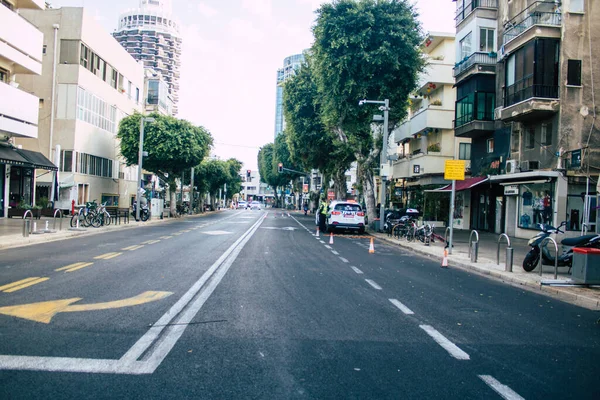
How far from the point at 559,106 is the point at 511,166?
4.41 meters

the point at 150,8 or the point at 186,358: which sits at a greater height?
the point at 150,8

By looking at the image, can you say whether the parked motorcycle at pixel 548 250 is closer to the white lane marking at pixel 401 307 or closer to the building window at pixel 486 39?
the white lane marking at pixel 401 307

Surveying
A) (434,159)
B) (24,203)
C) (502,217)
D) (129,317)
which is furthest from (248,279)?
(434,159)

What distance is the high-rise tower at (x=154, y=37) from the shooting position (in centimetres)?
12529

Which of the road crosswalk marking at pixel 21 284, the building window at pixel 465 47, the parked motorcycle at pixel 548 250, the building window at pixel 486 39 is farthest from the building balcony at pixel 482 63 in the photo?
the road crosswalk marking at pixel 21 284

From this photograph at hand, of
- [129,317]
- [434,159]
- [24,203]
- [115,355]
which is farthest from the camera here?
[434,159]

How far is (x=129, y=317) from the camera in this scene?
632 centimetres

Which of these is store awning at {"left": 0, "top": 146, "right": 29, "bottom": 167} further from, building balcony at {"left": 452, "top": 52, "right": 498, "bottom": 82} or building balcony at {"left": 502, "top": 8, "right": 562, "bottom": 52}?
building balcony at {"left": 502, "top": 8, "right": 562, "bottom": 52}

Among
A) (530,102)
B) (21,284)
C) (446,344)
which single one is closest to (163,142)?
(530,102)

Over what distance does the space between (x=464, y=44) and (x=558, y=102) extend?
11.0 metres

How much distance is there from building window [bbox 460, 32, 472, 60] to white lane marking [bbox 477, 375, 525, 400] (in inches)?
1192

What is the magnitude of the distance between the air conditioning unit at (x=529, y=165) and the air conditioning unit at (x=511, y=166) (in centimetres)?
43

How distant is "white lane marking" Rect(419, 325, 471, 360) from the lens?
5.17 m

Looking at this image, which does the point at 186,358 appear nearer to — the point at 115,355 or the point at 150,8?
the point at 115,355
